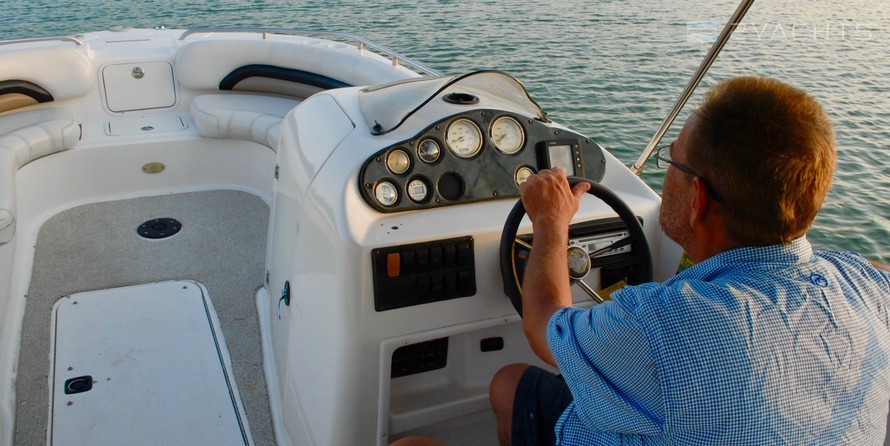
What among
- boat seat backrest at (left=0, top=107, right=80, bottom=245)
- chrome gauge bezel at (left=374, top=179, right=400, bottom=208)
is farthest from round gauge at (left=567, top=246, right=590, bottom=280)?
boat seat backrest at (left=0, top=107, right=80, bottom=245)

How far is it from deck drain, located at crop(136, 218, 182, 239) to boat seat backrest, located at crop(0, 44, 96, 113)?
884 mm

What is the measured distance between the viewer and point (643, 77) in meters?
7.51

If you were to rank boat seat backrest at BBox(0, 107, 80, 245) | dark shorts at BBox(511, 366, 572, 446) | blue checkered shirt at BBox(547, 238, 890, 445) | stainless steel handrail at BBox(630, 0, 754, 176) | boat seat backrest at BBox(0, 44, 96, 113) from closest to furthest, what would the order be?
blue checkered shirt at BBox(547, 238, 890, 445) → dark shorts at BBox(511, 366, 572, 446) → stainless steel handrail at BBox(630, 0, 754, 176) → boat seat backrest at BBox(0, 107, 80, 245) → boat seat backrest at BBox(0, 44, 96, 113)

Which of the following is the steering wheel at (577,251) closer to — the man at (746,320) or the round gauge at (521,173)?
the round gauge at (521,173)

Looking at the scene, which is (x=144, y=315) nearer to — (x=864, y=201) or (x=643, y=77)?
(x=864, y=201)

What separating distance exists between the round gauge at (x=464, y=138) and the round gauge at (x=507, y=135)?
0.14ft

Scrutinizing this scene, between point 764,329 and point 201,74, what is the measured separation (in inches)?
141

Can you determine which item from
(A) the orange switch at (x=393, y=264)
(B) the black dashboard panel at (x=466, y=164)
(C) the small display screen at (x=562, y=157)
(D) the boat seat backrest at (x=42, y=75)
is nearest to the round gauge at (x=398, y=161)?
(B) the black dashboard panel at (x=466, y=164)

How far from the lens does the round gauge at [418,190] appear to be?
168 cm

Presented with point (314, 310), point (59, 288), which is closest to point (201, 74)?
point (59, 288)

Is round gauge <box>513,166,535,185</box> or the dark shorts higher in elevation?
round gauge <box>513,166,535,185</box>

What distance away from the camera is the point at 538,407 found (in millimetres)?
1464

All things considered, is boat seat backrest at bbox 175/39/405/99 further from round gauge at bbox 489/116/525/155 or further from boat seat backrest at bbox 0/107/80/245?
round gauge at bbox 489/116/525/155

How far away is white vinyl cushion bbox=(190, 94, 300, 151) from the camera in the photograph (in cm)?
359
